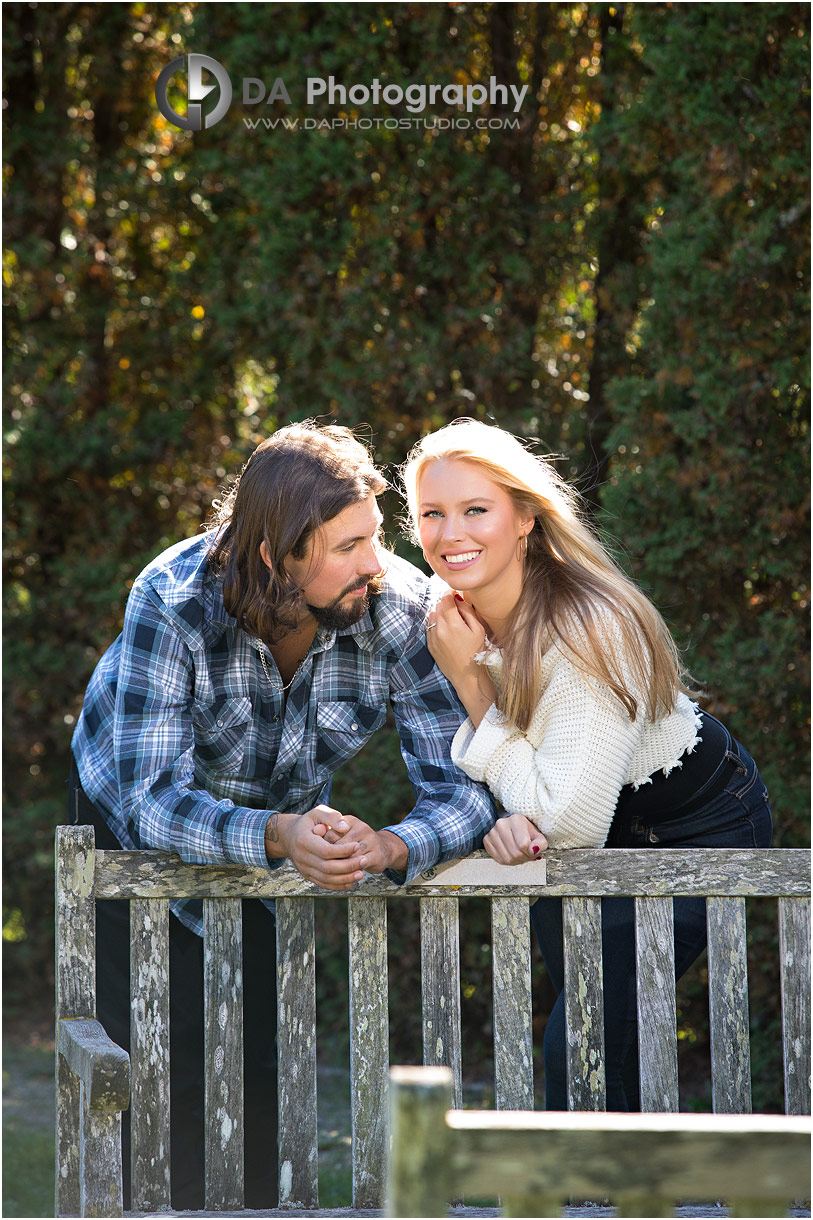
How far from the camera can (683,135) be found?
3896mm

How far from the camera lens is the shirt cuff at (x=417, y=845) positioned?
2412 mm

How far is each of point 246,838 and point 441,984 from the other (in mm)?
557

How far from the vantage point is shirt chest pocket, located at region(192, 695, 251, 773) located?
2646mm

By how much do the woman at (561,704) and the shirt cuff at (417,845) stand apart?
5.5 inches

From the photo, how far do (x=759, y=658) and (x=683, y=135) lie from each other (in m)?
1.67

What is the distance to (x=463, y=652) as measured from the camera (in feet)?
8.78

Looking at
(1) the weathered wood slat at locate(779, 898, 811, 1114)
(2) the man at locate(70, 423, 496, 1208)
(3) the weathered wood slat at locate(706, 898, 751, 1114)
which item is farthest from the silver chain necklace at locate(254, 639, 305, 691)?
(1) the weathered wood slat at locate(779, 898, 811, 1114)

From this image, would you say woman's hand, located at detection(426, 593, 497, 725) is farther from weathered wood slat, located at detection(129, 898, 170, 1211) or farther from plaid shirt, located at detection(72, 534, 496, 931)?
weathered wood slat, located at detection(129, 898, 170, 1211)

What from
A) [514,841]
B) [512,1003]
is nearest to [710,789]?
[514,841]

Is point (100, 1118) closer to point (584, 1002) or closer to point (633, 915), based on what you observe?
point (584, 1002)

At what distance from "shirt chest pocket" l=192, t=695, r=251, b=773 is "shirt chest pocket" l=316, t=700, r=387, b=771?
17 centimetres

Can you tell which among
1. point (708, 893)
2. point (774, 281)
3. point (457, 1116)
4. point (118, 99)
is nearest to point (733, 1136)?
point (457, 1116)

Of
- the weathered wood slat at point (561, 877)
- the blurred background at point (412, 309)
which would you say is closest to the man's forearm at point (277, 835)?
the weathered wood slat at point (561, 877)

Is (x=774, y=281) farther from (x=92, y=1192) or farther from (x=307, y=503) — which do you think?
(x=92, y=1192)
